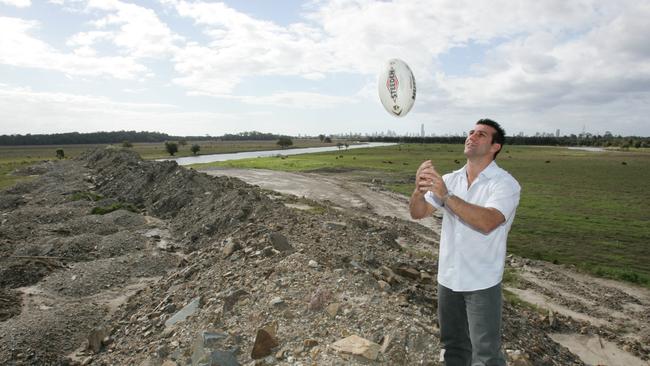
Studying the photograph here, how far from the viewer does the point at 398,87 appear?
708cm

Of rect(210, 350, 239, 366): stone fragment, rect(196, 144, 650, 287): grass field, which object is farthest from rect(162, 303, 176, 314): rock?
rect(196, 144, 650, 287): grass field

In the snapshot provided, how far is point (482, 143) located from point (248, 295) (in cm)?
525

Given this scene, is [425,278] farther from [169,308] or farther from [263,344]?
[169,308]

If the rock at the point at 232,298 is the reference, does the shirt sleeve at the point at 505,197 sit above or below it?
above

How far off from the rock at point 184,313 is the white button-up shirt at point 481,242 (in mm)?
5633

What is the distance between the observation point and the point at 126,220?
754 inches

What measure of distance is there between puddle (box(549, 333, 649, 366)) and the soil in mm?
62

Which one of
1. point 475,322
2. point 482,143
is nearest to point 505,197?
point 482,143

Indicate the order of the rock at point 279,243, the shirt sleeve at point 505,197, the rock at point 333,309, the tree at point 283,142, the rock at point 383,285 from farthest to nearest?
the tree at point 283,142 → the rock at point 279,243 → the rock at point 383,285 → the rock at point 333,309 → the shirt sleeve at point 505,197

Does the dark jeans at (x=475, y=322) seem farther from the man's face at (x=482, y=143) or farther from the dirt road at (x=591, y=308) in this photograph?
the dirt road at (x=591, y=308)

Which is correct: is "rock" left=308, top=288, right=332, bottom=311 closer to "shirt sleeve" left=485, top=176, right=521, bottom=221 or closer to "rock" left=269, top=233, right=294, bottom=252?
"rock" left=269, top=233, right=294, bottom=252

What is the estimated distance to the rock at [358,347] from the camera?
5539 millimetres

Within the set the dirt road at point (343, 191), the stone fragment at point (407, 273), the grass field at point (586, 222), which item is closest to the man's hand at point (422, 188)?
the stone fragment at point (407, 273)

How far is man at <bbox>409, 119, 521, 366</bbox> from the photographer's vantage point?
143 inches
